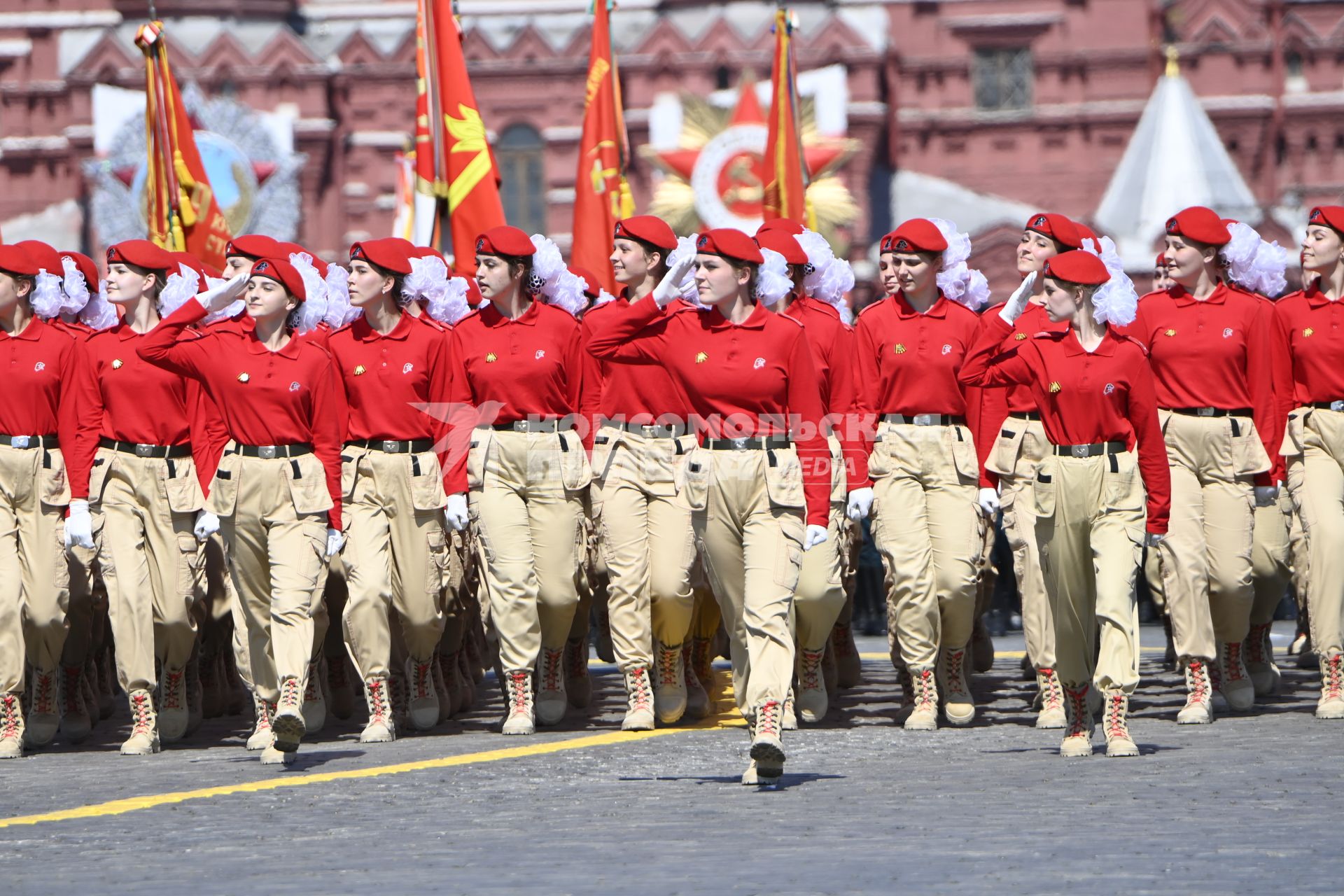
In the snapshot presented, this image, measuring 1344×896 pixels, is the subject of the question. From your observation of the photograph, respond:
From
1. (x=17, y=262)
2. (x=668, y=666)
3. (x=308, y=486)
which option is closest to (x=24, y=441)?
(x=17, y=262)

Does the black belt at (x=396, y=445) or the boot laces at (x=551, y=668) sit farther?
the boot laces at (x=551, y=668)

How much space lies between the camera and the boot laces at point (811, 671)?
10.6 meters

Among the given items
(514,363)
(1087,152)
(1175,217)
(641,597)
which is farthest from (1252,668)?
(1087,152)

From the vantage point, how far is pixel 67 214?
4141cm

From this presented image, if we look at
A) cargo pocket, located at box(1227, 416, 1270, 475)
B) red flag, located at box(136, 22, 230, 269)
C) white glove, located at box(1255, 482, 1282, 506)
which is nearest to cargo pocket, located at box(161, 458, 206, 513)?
cargo pocket, located at box(1227, 416, 1270, 475)

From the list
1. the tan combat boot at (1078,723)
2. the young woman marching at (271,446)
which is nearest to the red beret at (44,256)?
the young woman marching at (271,446)

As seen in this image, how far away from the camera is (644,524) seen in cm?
1073

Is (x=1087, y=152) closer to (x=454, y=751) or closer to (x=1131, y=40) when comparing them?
(x=1131, y=40)

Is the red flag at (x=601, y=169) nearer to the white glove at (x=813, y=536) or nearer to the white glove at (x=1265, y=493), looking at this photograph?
the white glove at (x=1265, y=493)

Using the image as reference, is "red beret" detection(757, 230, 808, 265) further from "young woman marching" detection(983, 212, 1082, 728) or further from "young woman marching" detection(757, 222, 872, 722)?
"young woman marching" detection(983, 212, 1082, 728)

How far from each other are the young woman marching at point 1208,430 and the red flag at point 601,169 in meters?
5.15

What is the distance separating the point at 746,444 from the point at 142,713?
3035mm

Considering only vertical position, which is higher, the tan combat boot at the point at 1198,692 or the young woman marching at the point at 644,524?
the young woman marching at the point at 644,524

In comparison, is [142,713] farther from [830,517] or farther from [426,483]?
[830,517]
